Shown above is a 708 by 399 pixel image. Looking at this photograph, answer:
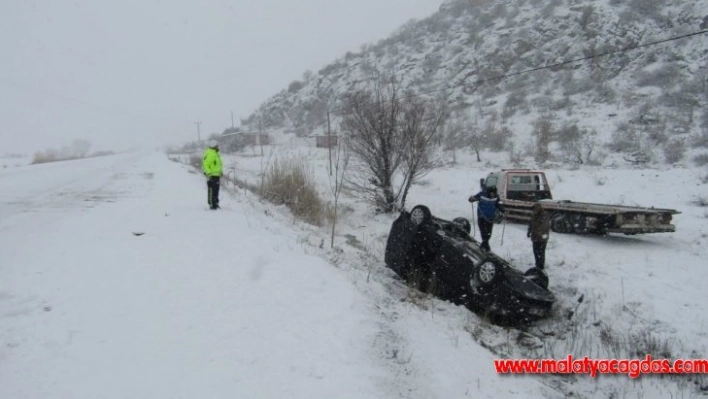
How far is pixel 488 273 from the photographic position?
23.2 ft

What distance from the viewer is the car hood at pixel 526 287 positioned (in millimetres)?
6993

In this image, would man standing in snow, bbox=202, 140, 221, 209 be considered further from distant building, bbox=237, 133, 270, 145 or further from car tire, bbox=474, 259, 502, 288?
distant building, bbox=237, 133, 270, 145

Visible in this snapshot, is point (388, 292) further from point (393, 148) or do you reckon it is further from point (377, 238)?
point (393, 148)

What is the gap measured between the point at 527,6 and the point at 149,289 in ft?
179

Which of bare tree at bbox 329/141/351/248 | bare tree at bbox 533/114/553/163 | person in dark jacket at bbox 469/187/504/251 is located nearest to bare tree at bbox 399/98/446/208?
bare tree at bbox 329/141/351/248

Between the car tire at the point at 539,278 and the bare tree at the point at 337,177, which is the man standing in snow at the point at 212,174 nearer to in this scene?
the bare tree at the point at 337,177

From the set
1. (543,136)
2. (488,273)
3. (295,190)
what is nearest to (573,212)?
(488,273)

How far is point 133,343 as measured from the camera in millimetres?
3986

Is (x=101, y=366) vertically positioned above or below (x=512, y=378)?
above

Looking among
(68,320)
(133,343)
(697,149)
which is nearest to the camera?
(133,343)

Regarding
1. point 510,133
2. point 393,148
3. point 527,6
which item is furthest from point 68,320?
point 527,6

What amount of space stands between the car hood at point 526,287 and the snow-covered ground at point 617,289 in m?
0.65

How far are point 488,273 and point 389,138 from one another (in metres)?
9.22

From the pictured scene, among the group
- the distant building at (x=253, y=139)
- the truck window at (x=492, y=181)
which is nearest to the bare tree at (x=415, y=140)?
the truck window at (x=492, y=181)
